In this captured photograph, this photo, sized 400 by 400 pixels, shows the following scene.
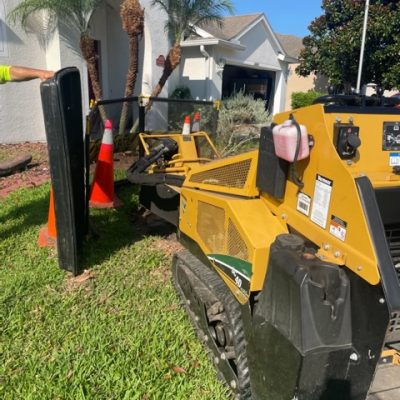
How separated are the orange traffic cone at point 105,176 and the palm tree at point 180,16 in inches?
222

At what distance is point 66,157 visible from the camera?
10.7ft

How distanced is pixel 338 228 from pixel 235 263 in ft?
2.34

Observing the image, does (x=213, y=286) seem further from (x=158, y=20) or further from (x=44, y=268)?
(x=158, y=20)

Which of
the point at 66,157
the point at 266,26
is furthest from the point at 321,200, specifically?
the point at 266,26

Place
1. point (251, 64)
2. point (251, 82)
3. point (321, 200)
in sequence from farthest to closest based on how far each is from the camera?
point (251, 82), point (251, 64), point (321, 200)

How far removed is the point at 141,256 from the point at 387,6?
18.2 meters

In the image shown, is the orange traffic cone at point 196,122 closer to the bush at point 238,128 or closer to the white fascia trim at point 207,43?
the bush at point 238,128

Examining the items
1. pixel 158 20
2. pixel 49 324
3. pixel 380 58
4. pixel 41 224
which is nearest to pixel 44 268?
pixel 49 324

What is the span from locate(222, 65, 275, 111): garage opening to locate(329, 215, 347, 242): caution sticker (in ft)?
64.6

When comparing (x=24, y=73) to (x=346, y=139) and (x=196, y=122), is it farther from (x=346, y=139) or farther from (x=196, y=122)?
(x=196, y=122)

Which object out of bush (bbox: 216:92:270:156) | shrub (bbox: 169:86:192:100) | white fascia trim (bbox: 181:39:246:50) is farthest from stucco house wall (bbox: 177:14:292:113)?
bush (bbox: 216:92:270:156)

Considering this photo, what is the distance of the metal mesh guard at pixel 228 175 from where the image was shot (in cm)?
268

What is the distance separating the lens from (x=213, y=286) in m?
2.67

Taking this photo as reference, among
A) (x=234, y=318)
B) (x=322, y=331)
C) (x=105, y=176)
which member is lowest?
(x=234, y=318)
